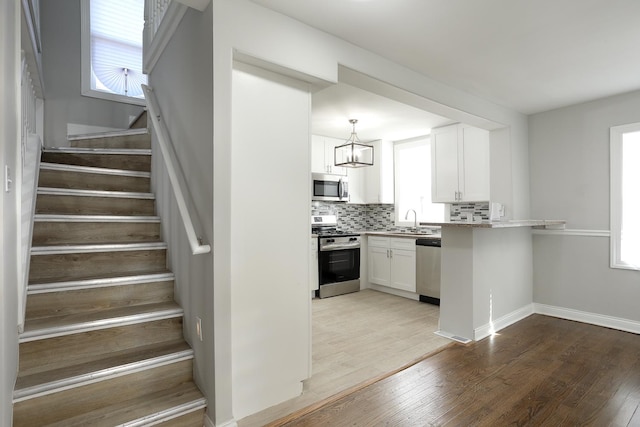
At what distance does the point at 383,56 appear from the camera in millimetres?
2629

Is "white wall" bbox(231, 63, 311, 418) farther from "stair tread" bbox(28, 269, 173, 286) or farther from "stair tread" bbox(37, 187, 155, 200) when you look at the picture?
"stair tread" bbox(37, 187, 155, 200)

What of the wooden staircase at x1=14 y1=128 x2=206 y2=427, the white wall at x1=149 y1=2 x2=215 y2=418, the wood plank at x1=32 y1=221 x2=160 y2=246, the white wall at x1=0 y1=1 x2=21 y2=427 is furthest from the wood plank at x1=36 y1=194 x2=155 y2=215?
the white wall at x1=0 y1=1 x2=21 y2=427

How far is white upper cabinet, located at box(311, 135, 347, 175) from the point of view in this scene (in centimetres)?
538

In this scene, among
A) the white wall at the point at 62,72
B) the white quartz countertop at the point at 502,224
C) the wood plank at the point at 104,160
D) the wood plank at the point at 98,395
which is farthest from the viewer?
the white wall at the point at 62,72

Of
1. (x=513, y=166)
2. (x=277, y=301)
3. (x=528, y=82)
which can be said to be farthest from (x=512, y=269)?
(x=277, y=301)

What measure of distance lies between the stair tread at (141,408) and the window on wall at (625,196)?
4202 mm

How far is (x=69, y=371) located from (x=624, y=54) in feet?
14.3

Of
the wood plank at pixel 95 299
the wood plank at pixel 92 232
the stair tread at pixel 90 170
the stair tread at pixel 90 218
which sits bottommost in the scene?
the wood plank at pixel 95 299

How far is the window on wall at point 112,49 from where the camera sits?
4.24 m

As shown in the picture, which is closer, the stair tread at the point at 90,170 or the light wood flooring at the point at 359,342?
the light wood flooring at the point at 359,342

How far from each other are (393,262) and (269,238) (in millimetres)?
3397

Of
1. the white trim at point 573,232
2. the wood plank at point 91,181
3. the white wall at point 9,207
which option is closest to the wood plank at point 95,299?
the white wall at point 9,207

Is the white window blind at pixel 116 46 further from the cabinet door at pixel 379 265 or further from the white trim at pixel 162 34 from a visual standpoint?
the cabinet door at pixel 379 265

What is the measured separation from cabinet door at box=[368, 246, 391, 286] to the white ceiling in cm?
279
